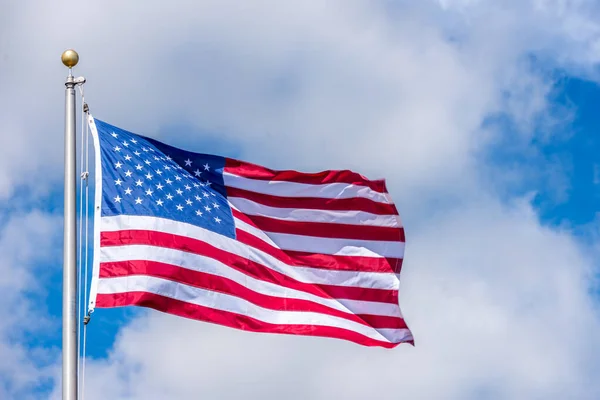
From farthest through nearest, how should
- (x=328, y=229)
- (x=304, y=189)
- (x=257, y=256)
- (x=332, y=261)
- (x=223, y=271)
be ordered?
(x=328, y=229) → (x=304, y=189) → (x=332, y=261) → (x=257, y=256) → (x=223, y=271)

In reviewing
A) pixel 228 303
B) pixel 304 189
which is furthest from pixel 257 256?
pixel 304 189

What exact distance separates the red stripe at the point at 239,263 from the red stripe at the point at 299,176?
7.05 ft

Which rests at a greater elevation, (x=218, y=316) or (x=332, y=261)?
(x=332, y=261)

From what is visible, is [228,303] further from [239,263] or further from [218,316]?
[239,263]

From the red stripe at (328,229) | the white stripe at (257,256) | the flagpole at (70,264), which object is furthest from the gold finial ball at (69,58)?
the red stripe at (328,229)

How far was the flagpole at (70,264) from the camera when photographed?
60.0 feet

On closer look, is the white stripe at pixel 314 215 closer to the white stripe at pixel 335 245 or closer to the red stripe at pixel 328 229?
the red stripe at pixel 328 229

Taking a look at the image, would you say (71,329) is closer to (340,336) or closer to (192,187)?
(192,187)

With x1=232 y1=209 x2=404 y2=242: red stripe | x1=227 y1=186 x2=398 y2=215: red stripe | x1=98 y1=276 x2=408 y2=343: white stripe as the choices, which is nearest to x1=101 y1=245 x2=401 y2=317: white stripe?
x1=98 y1=276 x2=408 y2=343: white stripe

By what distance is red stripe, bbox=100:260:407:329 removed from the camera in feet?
70.5

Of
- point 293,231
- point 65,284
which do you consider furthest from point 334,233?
point 65,284

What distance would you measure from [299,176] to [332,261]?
6.84 ft

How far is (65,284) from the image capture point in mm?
18984

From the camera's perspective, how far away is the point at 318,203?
85.9 ft
